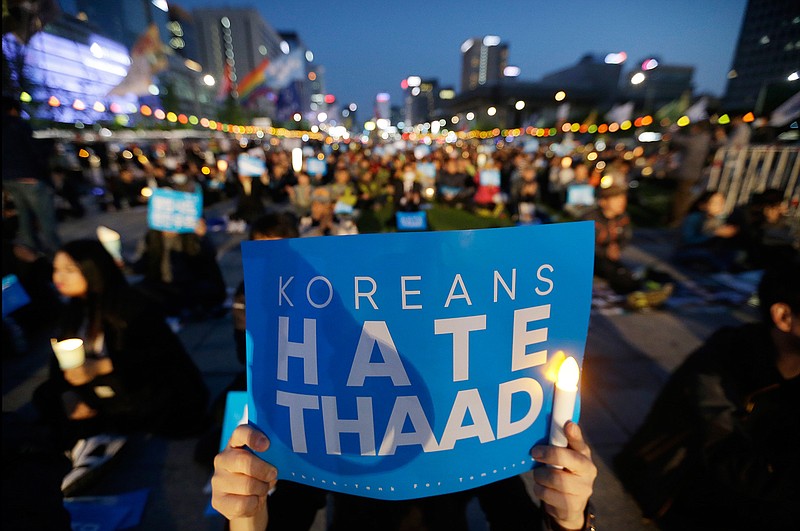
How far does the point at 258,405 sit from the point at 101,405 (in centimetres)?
227

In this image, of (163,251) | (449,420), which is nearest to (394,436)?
(449,420)

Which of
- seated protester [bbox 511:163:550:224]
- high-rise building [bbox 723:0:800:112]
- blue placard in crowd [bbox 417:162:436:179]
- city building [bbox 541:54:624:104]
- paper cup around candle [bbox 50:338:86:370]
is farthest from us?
city building [bbox 541:54:624:104]

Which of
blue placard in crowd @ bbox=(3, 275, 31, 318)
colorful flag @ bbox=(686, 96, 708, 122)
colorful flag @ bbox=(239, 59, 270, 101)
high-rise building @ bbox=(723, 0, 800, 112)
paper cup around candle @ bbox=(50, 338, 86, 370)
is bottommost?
blue placard in crowd @ bbox=(3, 275, 31, 318)

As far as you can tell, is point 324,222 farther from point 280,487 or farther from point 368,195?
point 368,195

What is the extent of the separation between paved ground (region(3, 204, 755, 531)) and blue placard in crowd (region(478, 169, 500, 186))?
5.27 meters

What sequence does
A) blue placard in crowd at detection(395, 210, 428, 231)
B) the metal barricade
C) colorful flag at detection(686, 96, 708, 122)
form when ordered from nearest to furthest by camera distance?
blue placard in crowd at detection(395, 210, 428, 231), the metal barricade, colorful flag at detection(686, 96, 708, 122)

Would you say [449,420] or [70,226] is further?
[70,226]

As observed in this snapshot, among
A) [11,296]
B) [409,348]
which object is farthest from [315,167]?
[409,348]

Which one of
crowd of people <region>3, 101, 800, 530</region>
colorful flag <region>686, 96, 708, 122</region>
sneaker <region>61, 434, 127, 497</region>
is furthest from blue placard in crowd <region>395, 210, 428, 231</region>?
colorful flag <region>686, 96, 708, 122</region>

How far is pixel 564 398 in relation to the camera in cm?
83

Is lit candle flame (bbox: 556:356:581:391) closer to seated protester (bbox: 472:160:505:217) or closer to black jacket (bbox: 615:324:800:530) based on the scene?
black jacket (bbox: 615:324:800:530)

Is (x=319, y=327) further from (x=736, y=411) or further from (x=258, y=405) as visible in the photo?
(x=736, y=411)

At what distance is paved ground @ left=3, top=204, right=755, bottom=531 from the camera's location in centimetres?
221

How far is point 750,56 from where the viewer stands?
4684 millimetres
